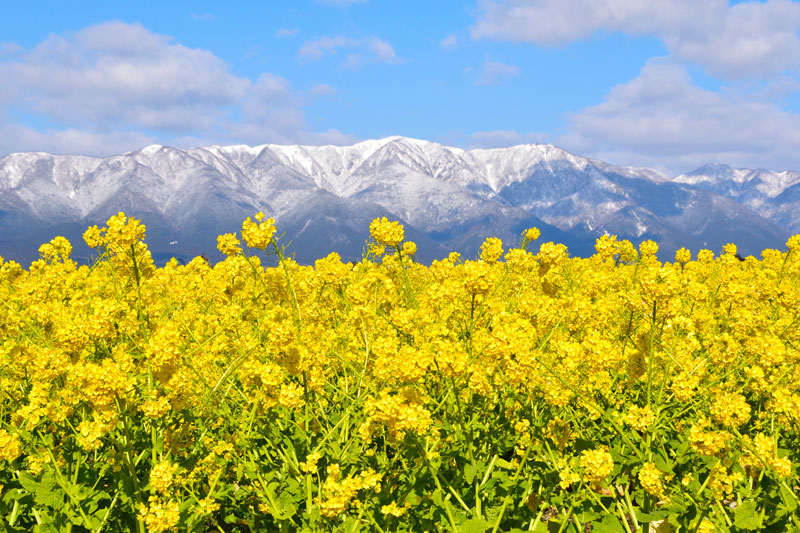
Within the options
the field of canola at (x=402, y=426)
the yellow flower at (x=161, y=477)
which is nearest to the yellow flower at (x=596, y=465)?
the field of canola at (x=402, y=426)

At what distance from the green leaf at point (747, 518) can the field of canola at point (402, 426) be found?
0.02 m

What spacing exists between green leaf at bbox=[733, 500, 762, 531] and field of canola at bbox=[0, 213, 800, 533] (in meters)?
0.02

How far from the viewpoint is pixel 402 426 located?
12.5 ft

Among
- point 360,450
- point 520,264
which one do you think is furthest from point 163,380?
point 520,264

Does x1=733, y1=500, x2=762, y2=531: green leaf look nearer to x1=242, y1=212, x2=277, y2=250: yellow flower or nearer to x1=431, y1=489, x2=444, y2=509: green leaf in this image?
x1=431, y1=489, x2=444, y2=509: green leaf

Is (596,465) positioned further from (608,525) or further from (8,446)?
(8,446)

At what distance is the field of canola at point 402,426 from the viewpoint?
433cm

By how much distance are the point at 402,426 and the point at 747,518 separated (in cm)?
299

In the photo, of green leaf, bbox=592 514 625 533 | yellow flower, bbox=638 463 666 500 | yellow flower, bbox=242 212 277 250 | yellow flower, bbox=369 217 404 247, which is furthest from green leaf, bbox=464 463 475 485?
yellow flower, bbox=369 217 404 247

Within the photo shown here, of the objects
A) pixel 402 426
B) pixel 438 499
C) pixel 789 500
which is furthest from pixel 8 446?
pixel 789 500

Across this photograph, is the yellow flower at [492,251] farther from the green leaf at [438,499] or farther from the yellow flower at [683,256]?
the yellow flower at [683,256]

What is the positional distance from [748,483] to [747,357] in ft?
5.30

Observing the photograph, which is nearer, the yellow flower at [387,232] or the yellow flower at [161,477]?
the yellow flower at [161,477]

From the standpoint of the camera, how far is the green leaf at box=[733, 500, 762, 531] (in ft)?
13.7
